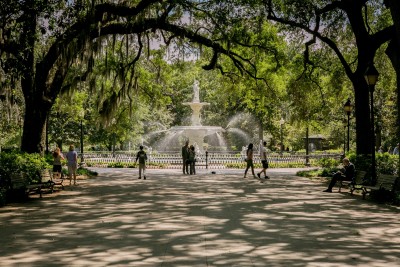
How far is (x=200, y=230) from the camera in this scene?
29.1 ft

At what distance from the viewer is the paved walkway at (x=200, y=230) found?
266 inches

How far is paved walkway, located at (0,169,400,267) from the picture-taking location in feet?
22.1

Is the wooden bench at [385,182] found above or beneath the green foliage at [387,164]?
beneath

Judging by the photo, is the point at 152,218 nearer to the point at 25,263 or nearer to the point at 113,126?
the point at 25,263

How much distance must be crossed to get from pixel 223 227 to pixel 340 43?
802 inches

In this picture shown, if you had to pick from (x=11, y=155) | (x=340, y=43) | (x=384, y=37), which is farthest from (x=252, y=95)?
(x=11, y=155)

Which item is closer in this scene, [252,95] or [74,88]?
[74,88]

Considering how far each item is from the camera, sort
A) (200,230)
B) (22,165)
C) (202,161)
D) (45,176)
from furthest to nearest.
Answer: (202,161), (45,176), (22,165), (200,230)

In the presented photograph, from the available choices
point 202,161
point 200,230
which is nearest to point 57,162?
point 200,230

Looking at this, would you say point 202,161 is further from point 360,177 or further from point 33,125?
point 360,177

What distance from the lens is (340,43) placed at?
26.5 metres

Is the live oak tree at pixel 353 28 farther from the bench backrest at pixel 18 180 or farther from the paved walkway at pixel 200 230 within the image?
the bench backrest at pixel 18 180

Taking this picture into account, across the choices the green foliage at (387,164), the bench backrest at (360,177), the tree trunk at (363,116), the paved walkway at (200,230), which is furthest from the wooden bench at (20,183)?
the tree trunk at (363,116)

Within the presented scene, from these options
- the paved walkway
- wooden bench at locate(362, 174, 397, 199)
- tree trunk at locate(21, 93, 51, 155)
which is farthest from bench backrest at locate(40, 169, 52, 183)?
wooden bench at locate(362, 174, 397, 199)
